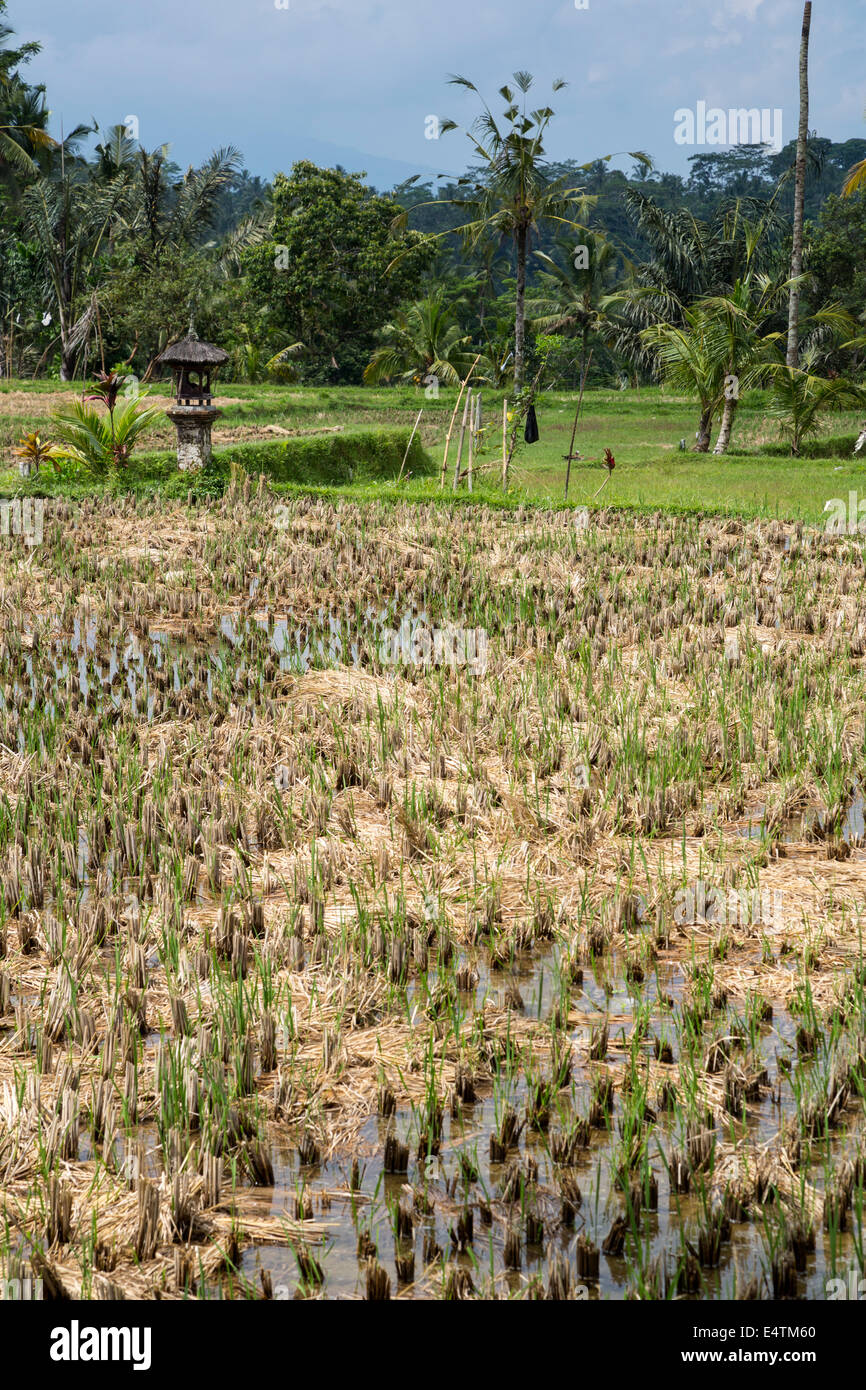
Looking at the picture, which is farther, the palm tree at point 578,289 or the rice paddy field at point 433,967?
the palm tree at point 578,289

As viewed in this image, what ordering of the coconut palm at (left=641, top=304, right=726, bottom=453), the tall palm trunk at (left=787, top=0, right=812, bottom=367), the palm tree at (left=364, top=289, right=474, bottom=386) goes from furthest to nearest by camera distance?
the palm tree at (left=364, top=289, right=474, bottom=386) < the tall palm trunk at (left=787, top=0, right=812, bottom=367) < the coconut palm at (left=641, top=304, right=726, bottom=453)

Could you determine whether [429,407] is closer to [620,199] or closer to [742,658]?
[742,658]

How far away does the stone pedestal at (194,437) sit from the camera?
43.1 ft

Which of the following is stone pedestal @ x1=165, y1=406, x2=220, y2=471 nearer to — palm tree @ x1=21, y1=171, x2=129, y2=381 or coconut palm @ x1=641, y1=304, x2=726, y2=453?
coconut palm @ x1=641, y1=304, x2=726, y2=453

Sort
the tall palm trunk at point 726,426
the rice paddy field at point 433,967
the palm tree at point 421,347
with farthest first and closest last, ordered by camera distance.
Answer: the palm tree at point 421,347
the tall palm trunk at point 726,426
the rice paddy field at point 433,967

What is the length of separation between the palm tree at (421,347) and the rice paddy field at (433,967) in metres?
21.8

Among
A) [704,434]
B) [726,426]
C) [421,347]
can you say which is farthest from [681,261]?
[726,426]

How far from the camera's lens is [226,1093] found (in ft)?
8.83

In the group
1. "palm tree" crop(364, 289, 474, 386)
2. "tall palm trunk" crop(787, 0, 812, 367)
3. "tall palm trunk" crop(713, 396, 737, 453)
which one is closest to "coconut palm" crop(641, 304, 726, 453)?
"tall palm trunk" crop(713, 396, 737, 453)

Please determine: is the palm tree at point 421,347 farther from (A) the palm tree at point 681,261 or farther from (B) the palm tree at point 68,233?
(B) the palm tree at point 68,233

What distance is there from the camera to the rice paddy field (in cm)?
233

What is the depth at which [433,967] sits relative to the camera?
3.47 m

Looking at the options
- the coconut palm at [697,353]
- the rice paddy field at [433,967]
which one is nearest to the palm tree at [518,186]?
the coconut palm at [697,353]

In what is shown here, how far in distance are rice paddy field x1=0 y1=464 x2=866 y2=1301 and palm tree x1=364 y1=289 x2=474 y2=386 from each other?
856 inches
